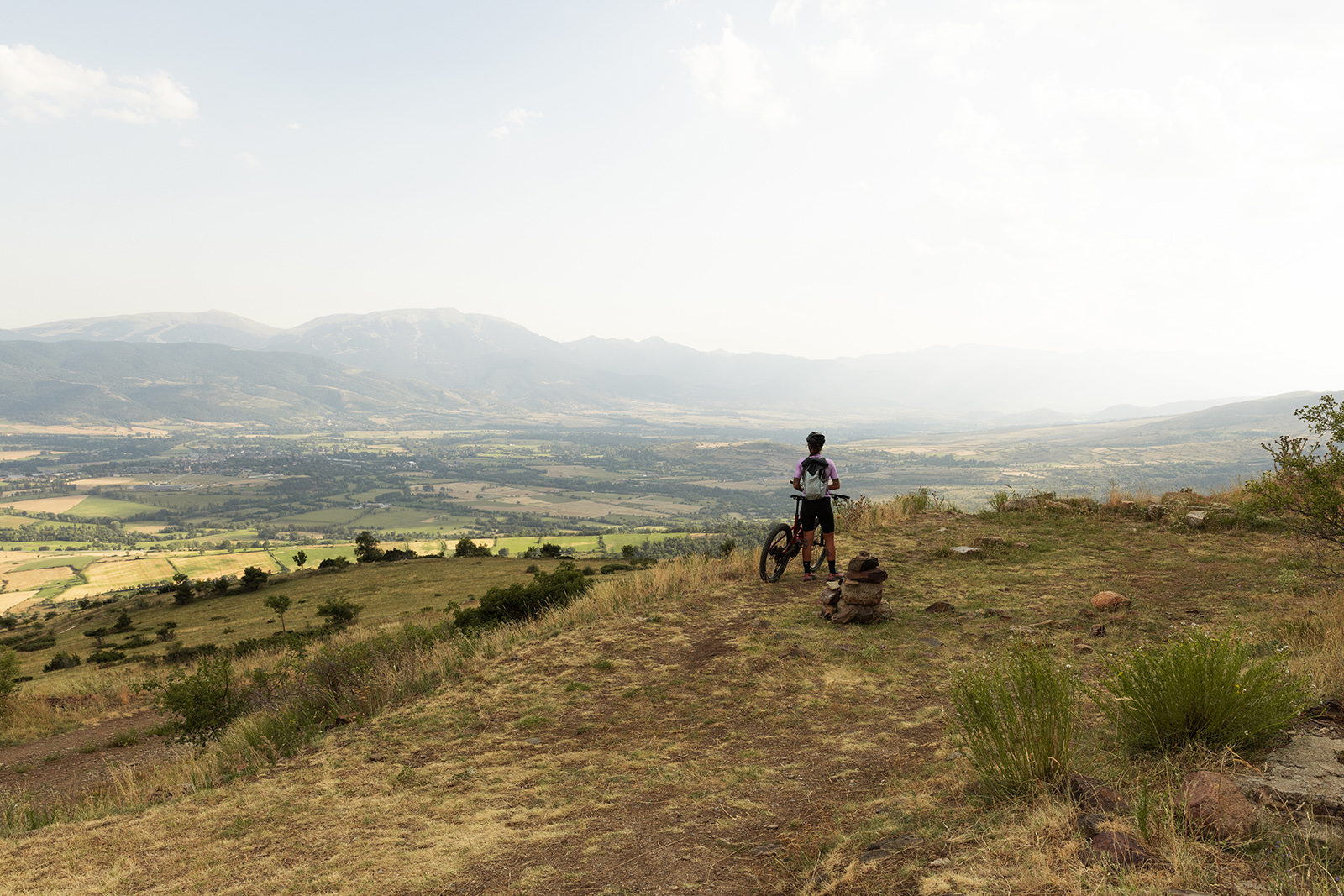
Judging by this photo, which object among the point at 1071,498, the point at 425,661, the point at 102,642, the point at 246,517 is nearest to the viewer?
the point at 425,661

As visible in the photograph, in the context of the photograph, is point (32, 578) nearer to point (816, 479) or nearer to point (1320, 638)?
point (816, 479)

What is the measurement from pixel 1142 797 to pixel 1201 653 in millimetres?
1381

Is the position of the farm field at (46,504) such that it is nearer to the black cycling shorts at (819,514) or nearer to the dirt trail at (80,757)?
the dirt trail at (80,757)

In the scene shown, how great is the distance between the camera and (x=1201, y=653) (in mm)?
4359

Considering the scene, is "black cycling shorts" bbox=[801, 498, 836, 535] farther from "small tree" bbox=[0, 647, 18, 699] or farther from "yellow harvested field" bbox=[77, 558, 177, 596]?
"yellow harvested field" bbox=[77, 558, 177, 596]

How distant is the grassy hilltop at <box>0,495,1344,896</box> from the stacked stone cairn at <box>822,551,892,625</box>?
0.78 feet

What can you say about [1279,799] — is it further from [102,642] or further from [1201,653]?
[102,642]

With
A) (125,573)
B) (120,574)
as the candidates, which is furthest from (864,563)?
(120,574)

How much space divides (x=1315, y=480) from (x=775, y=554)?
7905 millimetres

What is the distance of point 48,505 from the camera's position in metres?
154

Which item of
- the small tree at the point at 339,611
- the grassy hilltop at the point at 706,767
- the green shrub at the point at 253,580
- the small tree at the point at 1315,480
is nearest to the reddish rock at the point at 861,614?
the grassy hilltop at the point at 706,767

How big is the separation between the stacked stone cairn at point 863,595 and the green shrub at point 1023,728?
4979 mm

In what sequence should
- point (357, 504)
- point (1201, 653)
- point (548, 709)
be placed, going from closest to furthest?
point (1201, 653), point (548, 709), point (357, 504)

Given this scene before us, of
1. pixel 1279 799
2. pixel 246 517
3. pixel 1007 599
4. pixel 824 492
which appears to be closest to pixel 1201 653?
pixel 1279 799
